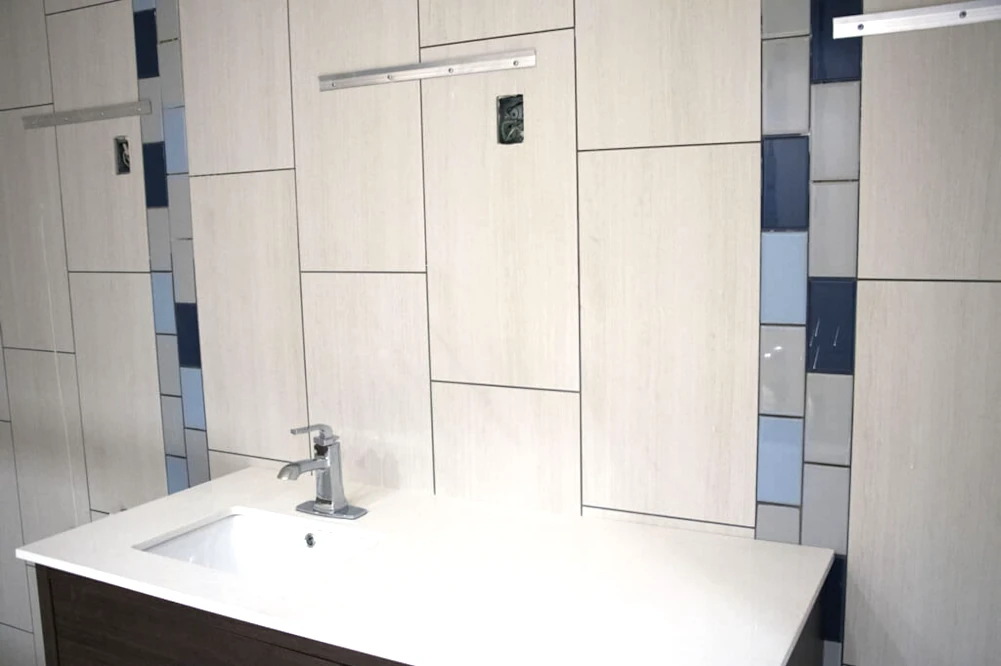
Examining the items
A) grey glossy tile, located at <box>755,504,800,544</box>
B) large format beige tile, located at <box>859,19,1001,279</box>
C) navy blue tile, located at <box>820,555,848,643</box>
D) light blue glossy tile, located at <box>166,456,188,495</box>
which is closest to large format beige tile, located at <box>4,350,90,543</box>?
light blue glossy tile, located at <box>166,456,188,495</box>

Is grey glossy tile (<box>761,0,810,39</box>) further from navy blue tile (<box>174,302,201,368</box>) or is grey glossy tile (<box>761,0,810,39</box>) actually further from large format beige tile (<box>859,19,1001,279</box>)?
navy blue tile (<box>174,302,201,368</box>)

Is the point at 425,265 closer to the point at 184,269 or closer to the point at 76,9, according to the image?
the point at 184,269

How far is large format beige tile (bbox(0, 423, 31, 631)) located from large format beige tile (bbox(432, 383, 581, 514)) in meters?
1.60

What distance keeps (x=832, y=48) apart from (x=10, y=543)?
275 cm

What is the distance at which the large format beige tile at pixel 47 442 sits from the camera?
2.49m

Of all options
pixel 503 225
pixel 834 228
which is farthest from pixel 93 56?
pixel 834 228

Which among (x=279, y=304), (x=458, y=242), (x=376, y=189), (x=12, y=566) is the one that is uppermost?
(x=376, y=189)

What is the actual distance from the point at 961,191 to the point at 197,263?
174 centimetres

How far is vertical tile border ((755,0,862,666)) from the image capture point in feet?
4.69

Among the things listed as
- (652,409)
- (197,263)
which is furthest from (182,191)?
(652,409)

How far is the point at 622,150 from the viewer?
63.4 inches

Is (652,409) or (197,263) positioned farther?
(197,263)

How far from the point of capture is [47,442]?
101 inches

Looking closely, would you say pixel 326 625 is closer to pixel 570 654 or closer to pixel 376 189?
pixel 570 654
